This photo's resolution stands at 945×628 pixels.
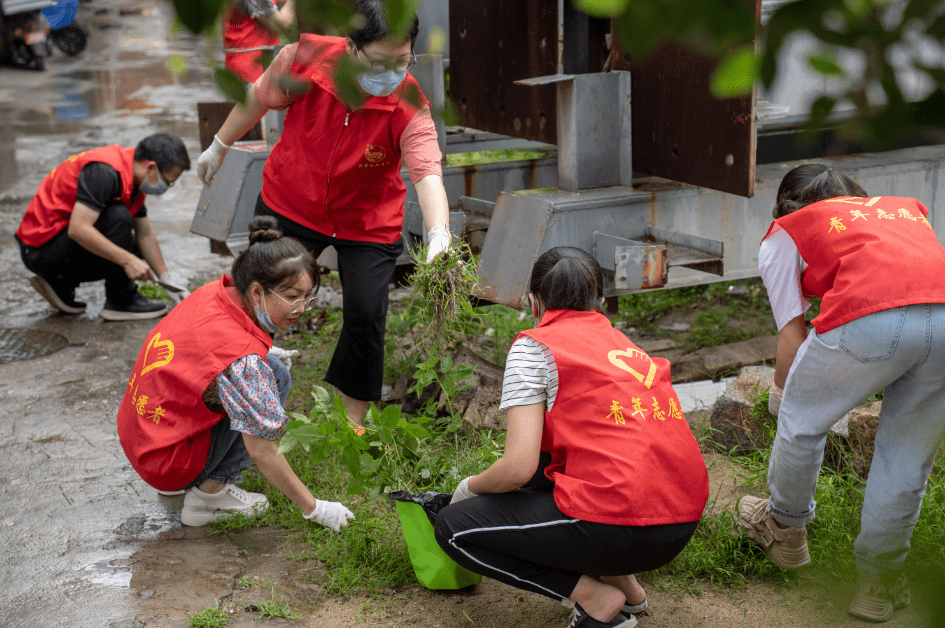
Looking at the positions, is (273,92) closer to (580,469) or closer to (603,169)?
(603,169)

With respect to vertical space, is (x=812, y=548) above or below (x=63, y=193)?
below

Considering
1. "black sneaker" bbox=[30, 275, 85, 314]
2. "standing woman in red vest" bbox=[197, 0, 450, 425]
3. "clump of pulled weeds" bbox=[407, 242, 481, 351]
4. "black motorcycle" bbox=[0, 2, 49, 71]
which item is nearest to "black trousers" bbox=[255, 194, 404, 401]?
"standing woman in red vest" bbox=[197, 0, 450, 425]

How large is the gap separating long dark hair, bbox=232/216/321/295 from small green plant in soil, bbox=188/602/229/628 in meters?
0.93

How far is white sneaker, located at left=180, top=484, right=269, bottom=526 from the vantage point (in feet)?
9.55

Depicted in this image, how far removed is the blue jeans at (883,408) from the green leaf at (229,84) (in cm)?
184

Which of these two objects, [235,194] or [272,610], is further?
[235,194]

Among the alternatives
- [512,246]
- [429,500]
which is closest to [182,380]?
[429,500]

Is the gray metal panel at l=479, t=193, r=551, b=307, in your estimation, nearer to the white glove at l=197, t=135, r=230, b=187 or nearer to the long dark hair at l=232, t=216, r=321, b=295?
the long dark hair at l=232, t=216, r=321, b=295

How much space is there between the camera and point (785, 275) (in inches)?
98.3

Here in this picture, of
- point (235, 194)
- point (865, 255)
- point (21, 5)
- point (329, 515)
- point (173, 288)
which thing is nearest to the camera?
point (865, 255)

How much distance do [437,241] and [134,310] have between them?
2594mm

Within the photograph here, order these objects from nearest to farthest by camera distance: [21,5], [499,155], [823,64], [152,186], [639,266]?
1. [823,64]
2. [639,266]
3. [152,186]
4. [499,155]
5. [21,5]

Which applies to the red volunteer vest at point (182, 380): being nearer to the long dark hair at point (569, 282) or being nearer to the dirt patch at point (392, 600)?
the dirt patch at point (392, 600)

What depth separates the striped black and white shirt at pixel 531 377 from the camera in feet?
7.05
